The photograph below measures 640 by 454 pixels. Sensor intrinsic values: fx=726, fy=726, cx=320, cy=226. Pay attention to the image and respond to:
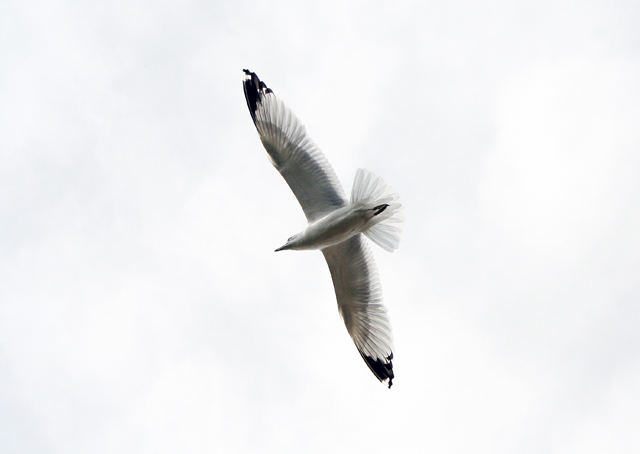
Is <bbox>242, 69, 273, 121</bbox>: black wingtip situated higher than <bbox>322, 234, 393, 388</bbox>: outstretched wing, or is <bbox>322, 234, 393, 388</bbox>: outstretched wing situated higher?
<bbox>242, 69, 273, 121</bbox>: black wingtip

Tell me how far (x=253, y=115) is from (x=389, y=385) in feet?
12.7

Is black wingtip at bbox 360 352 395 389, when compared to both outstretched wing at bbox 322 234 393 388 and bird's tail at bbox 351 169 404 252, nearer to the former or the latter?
outstretched wing at bbox 322 234 393 388

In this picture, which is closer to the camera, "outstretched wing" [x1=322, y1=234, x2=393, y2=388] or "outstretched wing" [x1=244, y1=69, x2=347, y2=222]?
"outstretched wing" [x1=244, y1=69, x2=347, y2=222]

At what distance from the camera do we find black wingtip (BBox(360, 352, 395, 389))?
31.2ft

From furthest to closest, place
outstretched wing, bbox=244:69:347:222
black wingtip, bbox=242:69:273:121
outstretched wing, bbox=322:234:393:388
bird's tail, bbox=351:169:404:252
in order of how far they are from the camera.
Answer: outstretched wing, bbox=322:234:393:388 → black wingtip, bbox=242:69:273:121 → outstretched wing, bbox=244:69:347:222 → bird's tail, bbox=351:169:404:252

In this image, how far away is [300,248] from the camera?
8.97 metres

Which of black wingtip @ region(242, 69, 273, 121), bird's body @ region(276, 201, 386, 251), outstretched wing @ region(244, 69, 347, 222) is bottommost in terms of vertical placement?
bird's body @ region(276, 201, 386, 251)

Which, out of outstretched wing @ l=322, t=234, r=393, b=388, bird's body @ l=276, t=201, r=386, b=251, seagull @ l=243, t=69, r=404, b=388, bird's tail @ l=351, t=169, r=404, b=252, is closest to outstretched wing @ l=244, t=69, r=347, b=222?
seagull @ l=243, t=69, r=404, b=388

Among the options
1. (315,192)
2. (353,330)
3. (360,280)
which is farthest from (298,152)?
(353,330)

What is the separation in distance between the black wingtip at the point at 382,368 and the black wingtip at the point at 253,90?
356cm

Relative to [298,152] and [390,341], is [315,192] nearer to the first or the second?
[298,152]

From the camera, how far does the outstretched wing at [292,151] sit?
8.75m

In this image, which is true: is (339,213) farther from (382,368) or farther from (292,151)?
(382,368)

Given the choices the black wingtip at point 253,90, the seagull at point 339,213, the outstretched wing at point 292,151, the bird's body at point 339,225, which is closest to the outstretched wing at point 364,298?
the seagull at point 339,213
